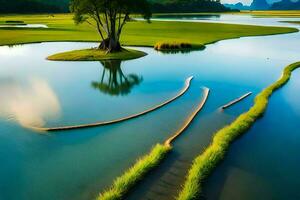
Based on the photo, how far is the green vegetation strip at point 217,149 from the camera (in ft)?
45.5

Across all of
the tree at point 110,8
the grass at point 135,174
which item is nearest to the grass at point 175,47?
the tree at point 110,8

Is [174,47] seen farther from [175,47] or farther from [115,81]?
[115,81]

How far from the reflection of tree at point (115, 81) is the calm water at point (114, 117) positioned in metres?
0.10

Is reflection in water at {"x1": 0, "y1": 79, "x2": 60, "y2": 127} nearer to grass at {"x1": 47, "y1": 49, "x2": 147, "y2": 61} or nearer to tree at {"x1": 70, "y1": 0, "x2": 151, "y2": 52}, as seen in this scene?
grass at {"x1": 47, "y1": 49, "x2": 147, "y2": 61}

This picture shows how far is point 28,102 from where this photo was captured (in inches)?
1017

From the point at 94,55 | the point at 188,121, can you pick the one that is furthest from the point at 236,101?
the point at 94,55

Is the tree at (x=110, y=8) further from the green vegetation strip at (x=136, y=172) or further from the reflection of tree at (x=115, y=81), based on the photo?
the green vegetation strip at (x=136, y=172)

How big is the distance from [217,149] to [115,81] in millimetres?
19460

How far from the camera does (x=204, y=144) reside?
18.8 m

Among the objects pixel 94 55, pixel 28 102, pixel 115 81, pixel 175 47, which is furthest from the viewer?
pixel 175 47

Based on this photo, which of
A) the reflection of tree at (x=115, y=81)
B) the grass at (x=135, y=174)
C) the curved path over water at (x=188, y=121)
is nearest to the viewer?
the grass at (x=135, y=174)

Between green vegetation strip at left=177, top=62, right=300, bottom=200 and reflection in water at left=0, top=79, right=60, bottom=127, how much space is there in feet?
36.1

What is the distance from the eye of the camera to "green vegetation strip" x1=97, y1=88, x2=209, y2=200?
1335 cm

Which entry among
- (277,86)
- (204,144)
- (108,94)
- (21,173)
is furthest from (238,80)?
(21,173)
